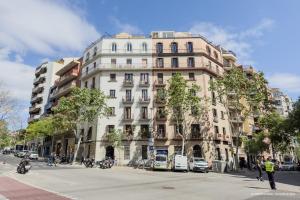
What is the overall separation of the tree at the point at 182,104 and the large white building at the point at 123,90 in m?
4.69

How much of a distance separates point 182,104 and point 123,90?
11.4 m

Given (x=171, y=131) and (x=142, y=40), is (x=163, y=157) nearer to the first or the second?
(x=171, y=131)

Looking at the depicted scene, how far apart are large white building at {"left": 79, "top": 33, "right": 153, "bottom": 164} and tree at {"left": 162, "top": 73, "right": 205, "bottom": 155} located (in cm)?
469

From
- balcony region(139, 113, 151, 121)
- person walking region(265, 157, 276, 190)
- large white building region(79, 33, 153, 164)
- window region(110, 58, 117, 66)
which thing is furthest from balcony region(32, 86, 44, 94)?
person walking region(265, 157, 276, 190)

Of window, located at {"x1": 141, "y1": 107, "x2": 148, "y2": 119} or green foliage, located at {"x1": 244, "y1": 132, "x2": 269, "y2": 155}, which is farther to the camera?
green foliage, located at {"x1": 244, "y1": 132, "x2": 269, "y2": 155}

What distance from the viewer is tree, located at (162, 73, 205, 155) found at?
4025 centimetres

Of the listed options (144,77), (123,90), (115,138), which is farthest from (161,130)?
(144,77)

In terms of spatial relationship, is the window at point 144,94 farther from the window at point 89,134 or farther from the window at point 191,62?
the window at point 89,134

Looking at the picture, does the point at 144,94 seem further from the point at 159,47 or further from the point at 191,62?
the point at 191,62

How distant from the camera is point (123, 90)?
157 ft

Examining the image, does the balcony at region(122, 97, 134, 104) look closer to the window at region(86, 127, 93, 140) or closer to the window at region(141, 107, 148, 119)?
the window at region(141, 107, 148, 119)

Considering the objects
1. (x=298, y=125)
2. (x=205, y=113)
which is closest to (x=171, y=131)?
(x=205, y=113)

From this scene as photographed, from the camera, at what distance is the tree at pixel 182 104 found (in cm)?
4025

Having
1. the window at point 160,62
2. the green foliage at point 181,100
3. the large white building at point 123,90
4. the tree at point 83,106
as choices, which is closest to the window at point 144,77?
the large white building at point 123,90
